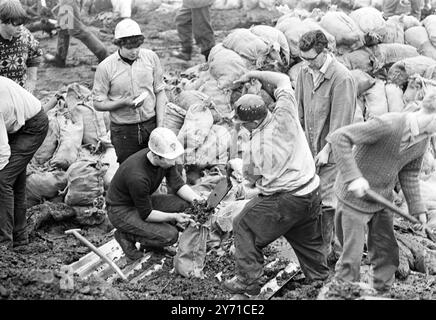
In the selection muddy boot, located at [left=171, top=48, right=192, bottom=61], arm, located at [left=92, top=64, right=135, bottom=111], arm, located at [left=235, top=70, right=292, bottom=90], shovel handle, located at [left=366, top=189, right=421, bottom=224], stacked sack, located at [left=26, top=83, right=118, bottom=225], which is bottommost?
muddy boot, located at [left=171, top=48, right=192, bottom=61]

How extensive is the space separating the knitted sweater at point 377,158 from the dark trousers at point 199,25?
5336mm

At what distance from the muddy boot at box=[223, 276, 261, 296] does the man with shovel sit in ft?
2.04

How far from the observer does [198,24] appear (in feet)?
34.7

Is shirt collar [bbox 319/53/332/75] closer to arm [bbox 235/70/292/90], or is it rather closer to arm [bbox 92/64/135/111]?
arm [bbox 235/70/292/90]

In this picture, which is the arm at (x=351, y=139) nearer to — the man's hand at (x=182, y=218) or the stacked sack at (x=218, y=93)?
the man's hand at (x=182, y=218)

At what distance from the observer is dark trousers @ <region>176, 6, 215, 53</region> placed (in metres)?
10.6

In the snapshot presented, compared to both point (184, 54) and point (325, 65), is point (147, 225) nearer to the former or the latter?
point (325, 65)

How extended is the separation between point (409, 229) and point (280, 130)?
2610 millimetres

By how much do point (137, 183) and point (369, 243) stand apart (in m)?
1.77

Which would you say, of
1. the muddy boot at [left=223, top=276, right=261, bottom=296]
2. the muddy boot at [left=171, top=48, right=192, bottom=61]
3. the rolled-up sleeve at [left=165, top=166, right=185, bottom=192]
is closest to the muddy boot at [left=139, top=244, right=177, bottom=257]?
the rolled-up sleeve at [left=165, top=166, right=185, bottom=192]

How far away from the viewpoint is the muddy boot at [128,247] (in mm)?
6613

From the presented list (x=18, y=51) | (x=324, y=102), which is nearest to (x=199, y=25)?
(x=18, y=51)

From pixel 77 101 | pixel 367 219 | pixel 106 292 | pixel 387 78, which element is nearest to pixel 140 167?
pixel 106 292

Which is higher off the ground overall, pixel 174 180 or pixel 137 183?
pixel 137 183
